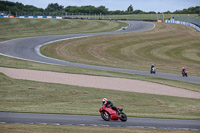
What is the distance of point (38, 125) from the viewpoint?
14.9 meters

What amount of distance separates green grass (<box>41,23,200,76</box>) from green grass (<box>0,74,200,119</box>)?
20274 mm

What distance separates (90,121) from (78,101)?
20.7 ft

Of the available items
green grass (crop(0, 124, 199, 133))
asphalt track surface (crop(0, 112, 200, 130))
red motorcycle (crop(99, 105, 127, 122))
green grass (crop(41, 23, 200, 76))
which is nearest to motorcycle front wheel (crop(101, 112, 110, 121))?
red motorcycle (crop(99, 105, 127, 122))

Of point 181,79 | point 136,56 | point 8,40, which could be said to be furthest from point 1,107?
point 8,40

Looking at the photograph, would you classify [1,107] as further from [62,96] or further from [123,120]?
[123,120]

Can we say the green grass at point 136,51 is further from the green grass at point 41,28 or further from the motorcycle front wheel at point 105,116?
the motorcycle front wheel at point 105,116

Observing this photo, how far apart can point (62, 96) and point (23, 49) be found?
3855 cm

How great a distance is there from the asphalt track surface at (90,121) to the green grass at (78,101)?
3.41 ft

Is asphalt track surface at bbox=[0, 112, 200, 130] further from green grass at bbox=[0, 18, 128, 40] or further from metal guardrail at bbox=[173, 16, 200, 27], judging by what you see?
metal guardrail at bbox=[173, 16, 200, 27]

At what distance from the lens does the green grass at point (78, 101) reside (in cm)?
1945

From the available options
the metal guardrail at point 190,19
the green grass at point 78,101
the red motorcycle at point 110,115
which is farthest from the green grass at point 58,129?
the metal guardrail at point 190,19

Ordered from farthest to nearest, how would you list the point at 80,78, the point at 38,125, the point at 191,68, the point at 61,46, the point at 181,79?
1. the point at 61,46
2. the point at 191,68
3. the point at 181,79
4. the point at 80,78
5. the point at 38,125

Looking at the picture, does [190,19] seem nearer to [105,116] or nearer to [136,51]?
[136,51]

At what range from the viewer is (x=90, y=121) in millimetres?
16469
